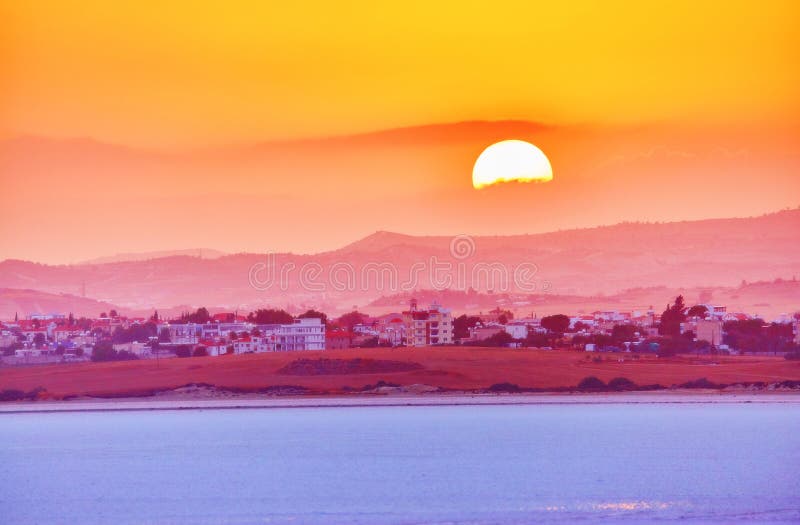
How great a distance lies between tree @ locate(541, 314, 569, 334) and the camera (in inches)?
2571

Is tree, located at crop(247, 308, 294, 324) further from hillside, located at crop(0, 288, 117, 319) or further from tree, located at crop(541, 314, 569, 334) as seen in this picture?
hillside, located at crop(0, 288, 117, 319)

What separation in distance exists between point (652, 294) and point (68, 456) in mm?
67572

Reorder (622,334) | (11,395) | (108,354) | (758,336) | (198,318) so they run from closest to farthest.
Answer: (11,395)
(108,354)
(758,336)
(622,334)
(198,318)

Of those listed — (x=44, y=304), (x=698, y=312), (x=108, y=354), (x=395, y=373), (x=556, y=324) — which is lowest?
(x=395, y=373)

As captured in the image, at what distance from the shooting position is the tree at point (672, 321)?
6393cm

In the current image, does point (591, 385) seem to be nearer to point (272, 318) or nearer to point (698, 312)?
point (698, 312)

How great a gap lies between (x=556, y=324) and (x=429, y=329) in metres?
8.76

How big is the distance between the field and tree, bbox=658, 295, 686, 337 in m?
10.6

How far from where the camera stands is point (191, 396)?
48500mm

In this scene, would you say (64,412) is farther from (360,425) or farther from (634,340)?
(634,340)

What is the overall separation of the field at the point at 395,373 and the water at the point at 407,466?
8.37ft

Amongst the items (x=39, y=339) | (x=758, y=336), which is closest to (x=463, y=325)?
(x=758, y=336)

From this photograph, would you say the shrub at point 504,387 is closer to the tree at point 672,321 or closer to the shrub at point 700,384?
the shrub at point 700,384

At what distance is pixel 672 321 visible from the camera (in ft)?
217
